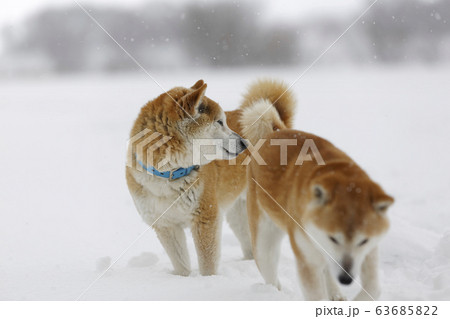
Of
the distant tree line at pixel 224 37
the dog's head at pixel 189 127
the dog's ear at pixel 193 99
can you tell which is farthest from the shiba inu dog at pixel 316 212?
the distant tree line at pixel 224 37

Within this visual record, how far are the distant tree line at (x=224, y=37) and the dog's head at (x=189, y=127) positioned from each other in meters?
1.29

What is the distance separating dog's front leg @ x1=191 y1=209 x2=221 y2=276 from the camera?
3.23 meters

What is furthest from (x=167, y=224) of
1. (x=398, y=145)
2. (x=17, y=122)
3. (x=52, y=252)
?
(x=17, y=122)

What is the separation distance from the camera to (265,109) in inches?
124

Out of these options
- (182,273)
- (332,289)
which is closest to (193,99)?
(182,273)

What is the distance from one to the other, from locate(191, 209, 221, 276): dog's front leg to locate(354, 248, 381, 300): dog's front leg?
1.23m

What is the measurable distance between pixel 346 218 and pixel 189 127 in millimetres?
1440

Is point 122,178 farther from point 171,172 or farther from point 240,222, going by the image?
point 171,172

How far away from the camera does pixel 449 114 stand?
257 inches

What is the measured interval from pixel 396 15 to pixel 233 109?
2.13 metres

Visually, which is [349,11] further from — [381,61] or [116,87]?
[116,87]

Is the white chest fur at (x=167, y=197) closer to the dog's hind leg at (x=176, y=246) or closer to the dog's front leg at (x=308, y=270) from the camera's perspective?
the dog's hind leg at (x=176, y=246)

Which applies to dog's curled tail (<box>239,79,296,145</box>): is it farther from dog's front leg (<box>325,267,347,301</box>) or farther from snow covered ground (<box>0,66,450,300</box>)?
dog's front leg (<box>325,267,347,301</box>)

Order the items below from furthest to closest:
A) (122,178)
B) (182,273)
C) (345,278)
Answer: (122,178)
(182,273)
(345,278)
